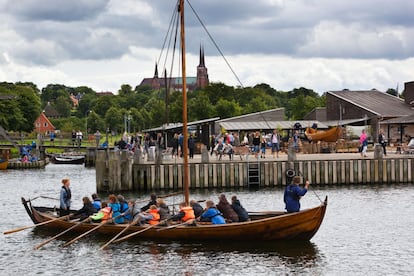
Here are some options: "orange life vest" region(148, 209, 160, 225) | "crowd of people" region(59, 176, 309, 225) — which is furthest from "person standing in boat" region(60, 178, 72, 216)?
"orange life vest" region(148, 209, 160, 225)

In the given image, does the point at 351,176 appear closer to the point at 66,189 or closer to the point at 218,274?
the point at 66,189

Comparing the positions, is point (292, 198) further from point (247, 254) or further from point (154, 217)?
point (154, 217)

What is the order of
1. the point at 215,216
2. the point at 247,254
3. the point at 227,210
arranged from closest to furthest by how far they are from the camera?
the point at 247,254
the point at 215,216
the point at 227,210

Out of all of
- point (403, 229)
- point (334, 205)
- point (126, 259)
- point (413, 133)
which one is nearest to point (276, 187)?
point (334, 205)

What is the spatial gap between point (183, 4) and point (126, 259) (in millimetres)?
12371

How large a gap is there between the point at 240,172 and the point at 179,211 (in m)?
18.8

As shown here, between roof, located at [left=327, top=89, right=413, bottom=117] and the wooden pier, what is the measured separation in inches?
1646

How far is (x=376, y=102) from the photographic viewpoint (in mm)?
101500

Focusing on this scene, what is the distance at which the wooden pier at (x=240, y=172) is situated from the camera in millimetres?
50812

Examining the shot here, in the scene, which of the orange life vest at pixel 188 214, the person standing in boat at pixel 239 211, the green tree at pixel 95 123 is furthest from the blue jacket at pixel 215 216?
the green tree at pixel 95 123

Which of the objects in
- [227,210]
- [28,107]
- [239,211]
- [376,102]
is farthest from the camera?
[28,107]

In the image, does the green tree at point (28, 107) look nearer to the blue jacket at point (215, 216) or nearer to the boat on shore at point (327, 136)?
the boat on shore at point (327, 136)

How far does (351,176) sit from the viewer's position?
5256 centimetres

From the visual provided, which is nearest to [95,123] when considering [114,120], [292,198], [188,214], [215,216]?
[114,120]
